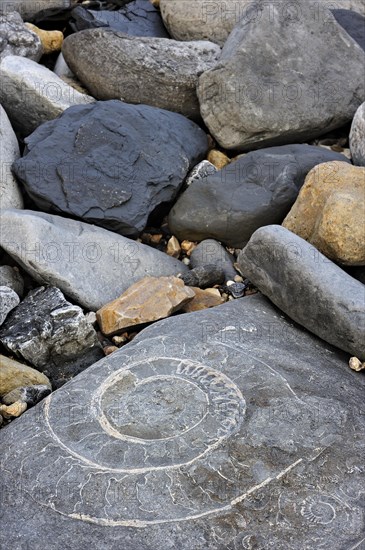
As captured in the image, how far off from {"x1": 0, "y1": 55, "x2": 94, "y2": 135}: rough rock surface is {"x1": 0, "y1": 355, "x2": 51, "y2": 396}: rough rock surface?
7.77 feet

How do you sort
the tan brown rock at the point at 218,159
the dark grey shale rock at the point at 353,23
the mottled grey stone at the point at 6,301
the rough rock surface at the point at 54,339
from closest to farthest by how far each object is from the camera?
the rough rock surface at the point at 54,339 → the mottled grey stone at the point at 6,301 → the tan brown rock at the point at 218,159 → the dark grey shale rock at the point at 353,23

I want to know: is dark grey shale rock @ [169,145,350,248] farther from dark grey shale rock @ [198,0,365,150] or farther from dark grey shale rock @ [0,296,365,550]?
dark grey shale rock @ [0,296,365,550]

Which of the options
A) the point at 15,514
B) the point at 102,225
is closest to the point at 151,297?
the point at 102,225

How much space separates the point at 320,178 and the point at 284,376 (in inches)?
59.4

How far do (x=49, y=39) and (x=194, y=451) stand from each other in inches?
179

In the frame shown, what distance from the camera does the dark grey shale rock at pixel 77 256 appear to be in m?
4.68

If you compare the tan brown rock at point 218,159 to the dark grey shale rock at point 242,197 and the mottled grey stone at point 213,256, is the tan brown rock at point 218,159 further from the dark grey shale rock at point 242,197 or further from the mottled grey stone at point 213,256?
the mottled grey stone at point 213,256

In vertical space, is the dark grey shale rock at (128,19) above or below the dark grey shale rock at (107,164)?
above

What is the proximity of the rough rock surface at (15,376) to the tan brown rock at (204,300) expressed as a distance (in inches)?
40.2

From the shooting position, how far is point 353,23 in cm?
683

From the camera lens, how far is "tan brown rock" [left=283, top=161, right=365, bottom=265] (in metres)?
4.61

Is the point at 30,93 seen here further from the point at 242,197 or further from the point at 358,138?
the point at 358,138

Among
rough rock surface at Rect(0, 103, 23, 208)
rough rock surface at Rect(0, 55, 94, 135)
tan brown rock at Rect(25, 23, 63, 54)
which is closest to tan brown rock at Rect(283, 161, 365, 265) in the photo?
rough rock surface at Rect(0, 103, 23, 208)

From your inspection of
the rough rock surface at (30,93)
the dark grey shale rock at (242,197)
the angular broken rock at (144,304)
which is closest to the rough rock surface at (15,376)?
the angular broken rock at (144,304)
